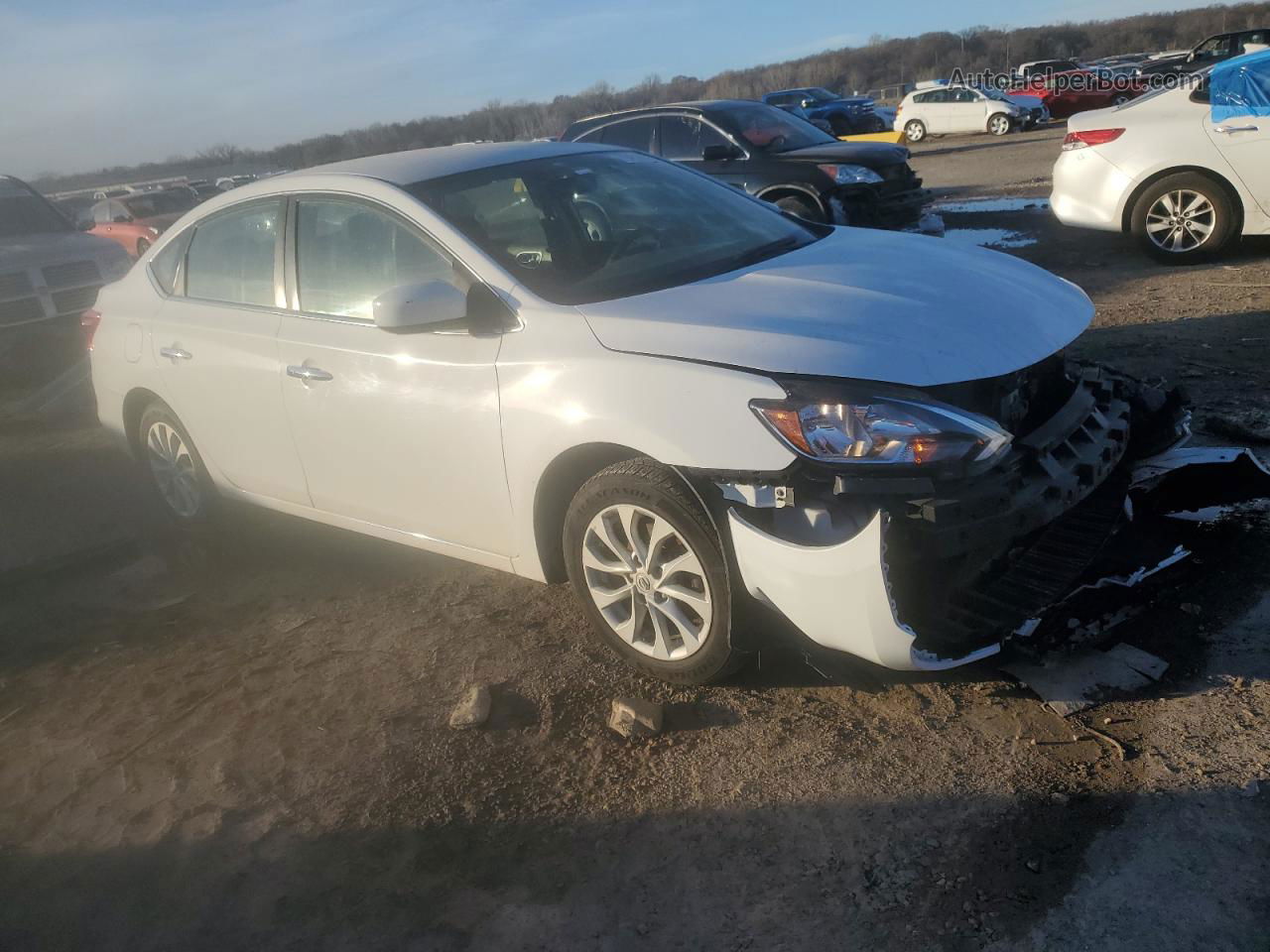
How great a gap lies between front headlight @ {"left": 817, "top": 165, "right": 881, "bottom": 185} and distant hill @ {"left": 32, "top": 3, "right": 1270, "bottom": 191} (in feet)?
132

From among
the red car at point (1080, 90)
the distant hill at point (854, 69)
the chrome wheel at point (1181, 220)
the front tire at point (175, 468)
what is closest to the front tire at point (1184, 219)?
the chrome wheel at point (1181, 220)

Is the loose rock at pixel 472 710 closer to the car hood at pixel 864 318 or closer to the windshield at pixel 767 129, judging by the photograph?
the car hood at pixel 864 318

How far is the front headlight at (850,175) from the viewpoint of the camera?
975 centimetres

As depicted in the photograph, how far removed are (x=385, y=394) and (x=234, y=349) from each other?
108cm

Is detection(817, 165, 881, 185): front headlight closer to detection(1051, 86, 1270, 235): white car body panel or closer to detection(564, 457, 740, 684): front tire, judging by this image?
detection(1051, 86, 1270, 235): white car body panel

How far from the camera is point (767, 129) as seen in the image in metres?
10.6

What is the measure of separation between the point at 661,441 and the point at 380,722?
1415 mm

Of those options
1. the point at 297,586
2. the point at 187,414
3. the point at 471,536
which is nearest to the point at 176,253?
the point at 187,414

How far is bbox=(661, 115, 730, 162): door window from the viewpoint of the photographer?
410 inches

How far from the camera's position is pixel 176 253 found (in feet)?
16.7

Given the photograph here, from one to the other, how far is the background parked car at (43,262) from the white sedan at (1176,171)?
9.82m

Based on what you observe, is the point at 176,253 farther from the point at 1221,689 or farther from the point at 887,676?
the point at 1221,689

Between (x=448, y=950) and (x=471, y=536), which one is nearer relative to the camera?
(x=448, y=950)

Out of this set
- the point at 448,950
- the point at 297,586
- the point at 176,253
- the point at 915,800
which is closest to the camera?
the point at 448,950
